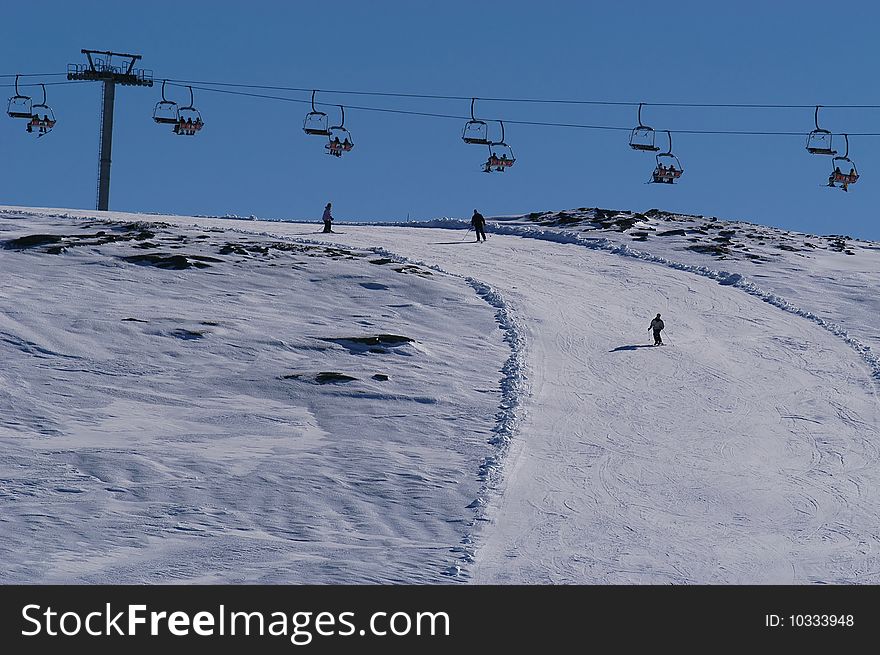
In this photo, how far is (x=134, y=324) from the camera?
28.3 m

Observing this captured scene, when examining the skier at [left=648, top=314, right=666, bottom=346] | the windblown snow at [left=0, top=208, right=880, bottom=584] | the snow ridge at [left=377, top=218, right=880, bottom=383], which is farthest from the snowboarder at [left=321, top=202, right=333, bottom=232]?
the skier at [left=648, top=314, right=666, bottom=346]

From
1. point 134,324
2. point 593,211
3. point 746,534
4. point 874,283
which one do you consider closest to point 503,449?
point 746,534

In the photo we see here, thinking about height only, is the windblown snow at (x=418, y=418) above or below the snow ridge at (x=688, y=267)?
below

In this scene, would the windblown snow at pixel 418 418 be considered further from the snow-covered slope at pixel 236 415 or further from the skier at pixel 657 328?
the skier at pixel 657 328

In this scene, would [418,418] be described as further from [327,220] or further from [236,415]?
[327,220]

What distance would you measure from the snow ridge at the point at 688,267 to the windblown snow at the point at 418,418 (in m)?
0.18

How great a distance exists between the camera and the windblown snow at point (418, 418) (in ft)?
55.9

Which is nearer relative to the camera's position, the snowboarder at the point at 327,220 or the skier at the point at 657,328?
the skier at the point at 657,328

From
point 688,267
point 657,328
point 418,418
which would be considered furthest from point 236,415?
point 688,267

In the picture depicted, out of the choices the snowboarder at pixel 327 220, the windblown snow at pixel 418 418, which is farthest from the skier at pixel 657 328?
the snowboarder at pixel 327 220

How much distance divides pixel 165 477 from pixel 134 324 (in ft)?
31.1

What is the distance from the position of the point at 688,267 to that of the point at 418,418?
68.6ft

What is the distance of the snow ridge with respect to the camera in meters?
31.7

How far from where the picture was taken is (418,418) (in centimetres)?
2320
